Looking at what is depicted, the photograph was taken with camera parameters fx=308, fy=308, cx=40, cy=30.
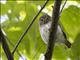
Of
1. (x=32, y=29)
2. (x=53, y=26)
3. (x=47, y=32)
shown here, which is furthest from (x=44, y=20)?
(x=53, y=26)

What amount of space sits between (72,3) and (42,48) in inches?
17.7

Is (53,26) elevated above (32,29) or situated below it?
above

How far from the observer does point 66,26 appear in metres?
2.26

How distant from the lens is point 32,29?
232 cm

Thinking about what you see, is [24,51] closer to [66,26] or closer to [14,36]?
[14,36]

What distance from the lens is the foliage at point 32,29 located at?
2.20 metres

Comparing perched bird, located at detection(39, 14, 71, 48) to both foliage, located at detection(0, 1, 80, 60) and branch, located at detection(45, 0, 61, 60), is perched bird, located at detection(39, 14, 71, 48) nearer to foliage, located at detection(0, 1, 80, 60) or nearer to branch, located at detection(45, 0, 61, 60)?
foliage, located at detection(0, 1, 80, 60)

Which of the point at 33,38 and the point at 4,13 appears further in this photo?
the point at 4,13

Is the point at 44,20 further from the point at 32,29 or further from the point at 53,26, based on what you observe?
the point at 53,26

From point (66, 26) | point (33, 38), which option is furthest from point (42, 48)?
point (66, 26)

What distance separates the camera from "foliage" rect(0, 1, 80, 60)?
220cm

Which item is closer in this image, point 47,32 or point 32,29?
point 47,32

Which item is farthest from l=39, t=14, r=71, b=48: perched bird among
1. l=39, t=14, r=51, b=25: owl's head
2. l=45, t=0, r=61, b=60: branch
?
l=45, t=0, r=61, b=60: branch

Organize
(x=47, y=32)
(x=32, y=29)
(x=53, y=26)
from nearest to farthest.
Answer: (x=53, y=26) < (x=47, y=32) < (x=32, y=29)
